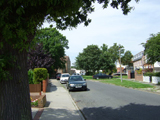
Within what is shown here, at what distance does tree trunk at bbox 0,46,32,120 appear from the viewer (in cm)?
325

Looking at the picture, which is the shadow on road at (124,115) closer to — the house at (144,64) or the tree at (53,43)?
the house at (144,64)

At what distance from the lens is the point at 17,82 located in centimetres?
337

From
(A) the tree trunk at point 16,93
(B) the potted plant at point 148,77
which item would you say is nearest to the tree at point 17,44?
(A) the tree trunk at point 16,93

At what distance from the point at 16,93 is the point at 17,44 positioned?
0.99 metres

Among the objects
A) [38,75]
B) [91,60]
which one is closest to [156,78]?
[38,75]

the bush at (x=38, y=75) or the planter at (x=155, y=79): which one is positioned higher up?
the bush at (x=38, y=75)

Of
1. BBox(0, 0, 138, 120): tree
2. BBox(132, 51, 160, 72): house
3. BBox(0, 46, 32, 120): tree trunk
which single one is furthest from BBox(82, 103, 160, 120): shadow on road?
BBox(132, 51, 160, 72): house

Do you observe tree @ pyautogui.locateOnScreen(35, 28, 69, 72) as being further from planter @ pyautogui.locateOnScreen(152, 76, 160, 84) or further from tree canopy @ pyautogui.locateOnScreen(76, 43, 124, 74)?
planter @ pyautogui.locateOnScreen(152, 76, 160, 84)

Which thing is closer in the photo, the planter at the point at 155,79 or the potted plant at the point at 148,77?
the planter at the point at 155,79

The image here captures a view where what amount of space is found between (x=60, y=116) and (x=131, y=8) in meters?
4.72

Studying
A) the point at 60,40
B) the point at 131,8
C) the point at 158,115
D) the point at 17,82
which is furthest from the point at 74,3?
the point at 60,40

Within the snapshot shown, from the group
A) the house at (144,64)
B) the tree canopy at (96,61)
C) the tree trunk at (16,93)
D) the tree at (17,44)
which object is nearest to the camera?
the tree at (17,44)

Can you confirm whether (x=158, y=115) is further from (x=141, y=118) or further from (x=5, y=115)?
(x=5, y=115)

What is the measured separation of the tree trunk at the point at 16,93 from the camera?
3.25 meters
